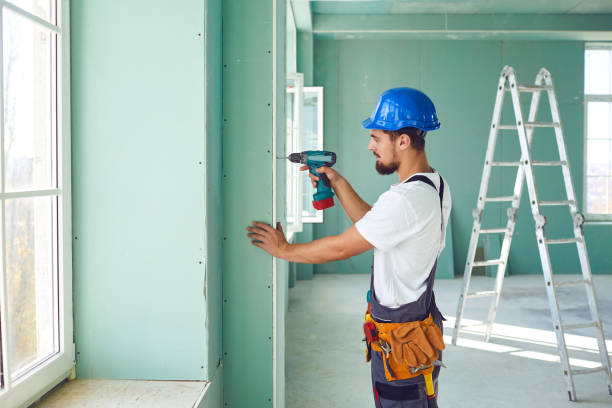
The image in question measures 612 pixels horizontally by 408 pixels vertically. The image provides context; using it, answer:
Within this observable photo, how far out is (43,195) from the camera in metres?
1.48

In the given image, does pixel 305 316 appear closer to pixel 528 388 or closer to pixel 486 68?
pixel 528 388

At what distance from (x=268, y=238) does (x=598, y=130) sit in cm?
669

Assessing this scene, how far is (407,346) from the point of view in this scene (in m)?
1.53

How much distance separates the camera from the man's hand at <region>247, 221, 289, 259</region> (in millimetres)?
1734

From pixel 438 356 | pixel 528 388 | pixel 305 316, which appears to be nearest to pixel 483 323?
pixel 528 388

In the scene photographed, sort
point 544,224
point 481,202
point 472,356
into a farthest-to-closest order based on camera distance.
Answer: point 481,202
point 472,356
point 544,224

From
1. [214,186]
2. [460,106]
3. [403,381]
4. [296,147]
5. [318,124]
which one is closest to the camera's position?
[403,381]

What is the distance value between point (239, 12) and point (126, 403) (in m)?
1.43

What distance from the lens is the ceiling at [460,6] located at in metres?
6.00

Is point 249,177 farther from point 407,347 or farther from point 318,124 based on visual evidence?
point 318,124

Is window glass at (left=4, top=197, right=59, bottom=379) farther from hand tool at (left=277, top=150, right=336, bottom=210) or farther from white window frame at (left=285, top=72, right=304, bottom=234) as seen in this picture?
white window frame at (left=285, top=72, right=304, bottom=234)

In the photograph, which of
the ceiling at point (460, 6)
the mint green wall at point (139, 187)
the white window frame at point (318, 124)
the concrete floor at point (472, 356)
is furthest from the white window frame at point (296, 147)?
the mint green wall at point (139, 187)

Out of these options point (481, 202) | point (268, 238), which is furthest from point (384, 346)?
point (481, 202)

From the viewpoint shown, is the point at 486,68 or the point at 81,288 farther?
the point at 486,68
